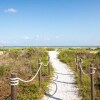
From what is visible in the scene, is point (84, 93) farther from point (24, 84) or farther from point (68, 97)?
point (24, 84)

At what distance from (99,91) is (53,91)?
1788 millimetres

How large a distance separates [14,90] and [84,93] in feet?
12.7

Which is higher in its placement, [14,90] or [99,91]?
[14,90]

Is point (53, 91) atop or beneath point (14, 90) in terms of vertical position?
beneath

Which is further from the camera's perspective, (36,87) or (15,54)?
(15,54)

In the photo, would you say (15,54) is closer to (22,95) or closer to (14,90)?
(22,95)

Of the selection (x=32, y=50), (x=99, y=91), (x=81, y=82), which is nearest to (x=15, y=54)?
(x=32, y=50)

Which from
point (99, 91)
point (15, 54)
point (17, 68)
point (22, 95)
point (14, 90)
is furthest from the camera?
point (15, 54)

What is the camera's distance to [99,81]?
1114 cm

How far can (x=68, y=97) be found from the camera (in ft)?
29.4

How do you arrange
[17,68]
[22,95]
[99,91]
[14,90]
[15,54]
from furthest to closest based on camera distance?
[15,54] < [17,68] < [99,91] < [22,95] < [14,90]

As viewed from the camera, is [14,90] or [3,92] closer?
[14,90]

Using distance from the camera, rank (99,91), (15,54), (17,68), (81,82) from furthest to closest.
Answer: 1. (15,54)
2. (17,68)
3. (81,82)
4. (99,91)

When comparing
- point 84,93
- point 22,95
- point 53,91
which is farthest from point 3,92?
point 84,93
